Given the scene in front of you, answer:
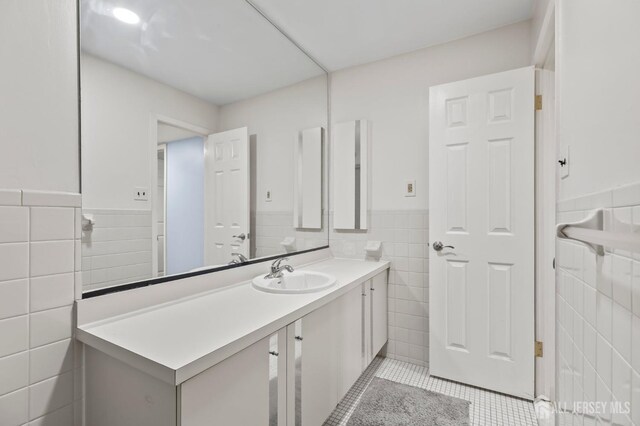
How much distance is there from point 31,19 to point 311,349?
1.58m

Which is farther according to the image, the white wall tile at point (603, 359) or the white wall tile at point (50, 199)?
the white wall tile at point (50, 199)

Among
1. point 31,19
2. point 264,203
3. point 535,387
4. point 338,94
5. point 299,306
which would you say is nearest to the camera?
point 31,19

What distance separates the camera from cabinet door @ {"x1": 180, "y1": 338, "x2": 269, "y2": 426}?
31.4 inches

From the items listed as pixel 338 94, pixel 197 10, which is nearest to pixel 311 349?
pixel 197 10

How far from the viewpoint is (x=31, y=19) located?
0.92 m

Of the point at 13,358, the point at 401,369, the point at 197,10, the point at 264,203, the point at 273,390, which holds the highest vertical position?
the point at 197,10

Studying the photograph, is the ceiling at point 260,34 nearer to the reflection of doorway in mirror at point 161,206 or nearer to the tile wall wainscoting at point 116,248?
the reflection of doorway in mirror at point 161,206

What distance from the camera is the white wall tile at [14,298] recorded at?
85cm

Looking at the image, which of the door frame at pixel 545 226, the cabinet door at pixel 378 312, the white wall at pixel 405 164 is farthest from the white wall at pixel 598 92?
the cabinet door at pixel 378 312

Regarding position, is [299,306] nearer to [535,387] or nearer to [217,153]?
[217,153]

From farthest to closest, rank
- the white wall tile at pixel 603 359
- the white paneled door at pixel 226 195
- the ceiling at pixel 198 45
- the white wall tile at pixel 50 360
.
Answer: the white paneled door at pixel 226 195
the ceiling at pixel 198 45
the white wall tile at pixel 50 360
the white wall tile at pixel 603 359

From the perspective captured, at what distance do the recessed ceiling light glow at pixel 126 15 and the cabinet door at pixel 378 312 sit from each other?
1.92 m

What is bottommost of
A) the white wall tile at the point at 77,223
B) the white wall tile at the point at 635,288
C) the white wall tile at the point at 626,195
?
the white wall tile at the point at 635,288

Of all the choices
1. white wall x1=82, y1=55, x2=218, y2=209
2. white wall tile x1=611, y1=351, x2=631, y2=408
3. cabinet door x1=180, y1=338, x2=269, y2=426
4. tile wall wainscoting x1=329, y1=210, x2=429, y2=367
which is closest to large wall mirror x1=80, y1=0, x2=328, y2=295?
white wall x1=82, y1=55, x2=218, y2=209
